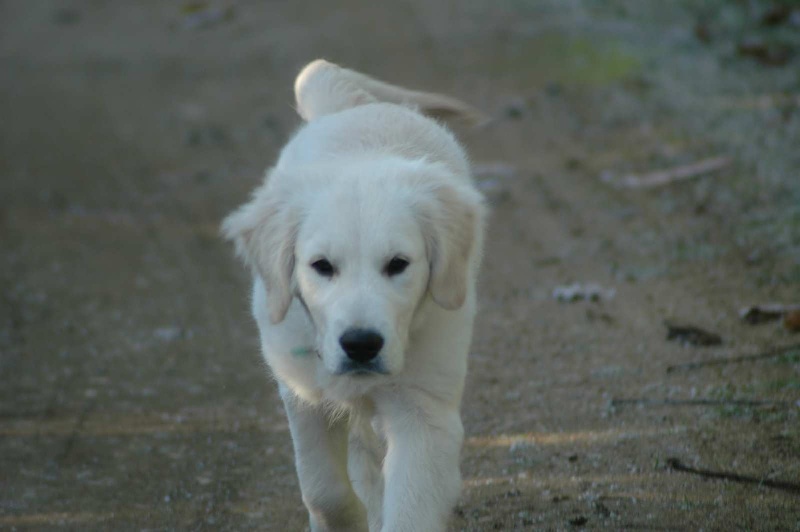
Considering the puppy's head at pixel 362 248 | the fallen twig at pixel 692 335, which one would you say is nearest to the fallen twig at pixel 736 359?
the fallen twig at pixel 692 335

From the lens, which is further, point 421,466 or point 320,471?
point 320,471

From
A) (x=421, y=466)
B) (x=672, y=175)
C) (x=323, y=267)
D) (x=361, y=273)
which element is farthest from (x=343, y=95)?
(x=672, y=175)

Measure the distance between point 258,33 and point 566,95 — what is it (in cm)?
527

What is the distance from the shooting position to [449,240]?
388cm

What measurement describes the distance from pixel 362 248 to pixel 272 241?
0.39m

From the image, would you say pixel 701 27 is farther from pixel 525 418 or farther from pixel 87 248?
pixel 525 418

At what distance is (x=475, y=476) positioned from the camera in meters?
4.59

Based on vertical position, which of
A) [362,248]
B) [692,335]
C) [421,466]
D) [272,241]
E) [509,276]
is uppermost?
[362,248]

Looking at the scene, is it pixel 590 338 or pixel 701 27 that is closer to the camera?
pixel 590 338

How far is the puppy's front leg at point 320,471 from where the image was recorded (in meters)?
4.07

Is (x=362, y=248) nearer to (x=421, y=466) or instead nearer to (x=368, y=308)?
(x=368, y=308)

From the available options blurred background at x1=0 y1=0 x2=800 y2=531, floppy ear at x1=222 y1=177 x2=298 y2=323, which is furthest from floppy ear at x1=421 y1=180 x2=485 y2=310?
blurred background at x1=0 y1=0 x2=800 y2=531

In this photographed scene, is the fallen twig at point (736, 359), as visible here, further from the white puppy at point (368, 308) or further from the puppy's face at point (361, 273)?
the puppy's face at point (361, 273)

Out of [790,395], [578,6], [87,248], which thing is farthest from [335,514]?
[578,6]
